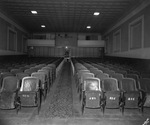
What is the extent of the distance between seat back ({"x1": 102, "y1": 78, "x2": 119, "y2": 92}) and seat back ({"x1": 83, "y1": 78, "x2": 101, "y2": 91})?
0.21 meters

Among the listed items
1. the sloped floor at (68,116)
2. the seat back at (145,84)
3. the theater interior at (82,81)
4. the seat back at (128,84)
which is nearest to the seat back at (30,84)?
the theater interior at (82,81)

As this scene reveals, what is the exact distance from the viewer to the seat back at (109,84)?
5262 millimetres

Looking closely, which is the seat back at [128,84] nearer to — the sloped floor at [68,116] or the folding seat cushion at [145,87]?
the folding seat cushion at [145,87]

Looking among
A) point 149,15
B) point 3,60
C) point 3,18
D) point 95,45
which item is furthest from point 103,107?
point 95,45

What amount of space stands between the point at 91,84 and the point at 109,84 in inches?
22.4

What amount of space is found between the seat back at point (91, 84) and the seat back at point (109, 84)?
0.21 metres

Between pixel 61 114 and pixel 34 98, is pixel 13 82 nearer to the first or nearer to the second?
pixel 34 98

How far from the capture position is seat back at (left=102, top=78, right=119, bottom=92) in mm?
5262

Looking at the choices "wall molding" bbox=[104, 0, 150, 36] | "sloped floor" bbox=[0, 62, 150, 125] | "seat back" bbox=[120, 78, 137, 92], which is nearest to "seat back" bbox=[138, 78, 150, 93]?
"seat back" bbox=[120, 78, 137, 92]

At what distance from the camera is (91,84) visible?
5320mm

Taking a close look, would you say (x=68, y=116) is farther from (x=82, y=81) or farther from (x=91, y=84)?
(x=82, y=81)

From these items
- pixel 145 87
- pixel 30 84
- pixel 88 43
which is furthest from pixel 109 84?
pixel 88 43

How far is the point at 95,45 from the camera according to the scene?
26.3 metres

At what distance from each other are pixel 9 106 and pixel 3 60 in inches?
410
